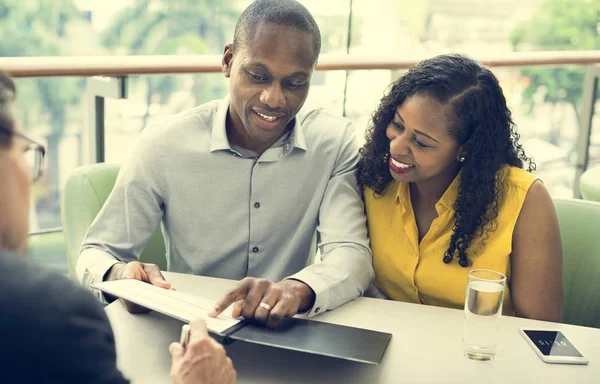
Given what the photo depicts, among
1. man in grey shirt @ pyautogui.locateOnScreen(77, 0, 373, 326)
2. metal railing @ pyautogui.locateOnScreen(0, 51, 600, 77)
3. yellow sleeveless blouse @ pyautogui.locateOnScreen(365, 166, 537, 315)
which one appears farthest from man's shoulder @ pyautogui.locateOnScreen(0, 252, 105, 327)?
metal railing @ pyautogui.locateOnScreen(0, 51, 600, 77)

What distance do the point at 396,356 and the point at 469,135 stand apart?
703 millimetres

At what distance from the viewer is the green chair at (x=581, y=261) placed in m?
1.83

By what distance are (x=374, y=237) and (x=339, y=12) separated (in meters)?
1.88

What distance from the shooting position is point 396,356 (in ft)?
4.23

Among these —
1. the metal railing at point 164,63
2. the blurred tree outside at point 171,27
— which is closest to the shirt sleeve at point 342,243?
the metal railing at point 164,63

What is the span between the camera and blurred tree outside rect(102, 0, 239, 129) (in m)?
4.43

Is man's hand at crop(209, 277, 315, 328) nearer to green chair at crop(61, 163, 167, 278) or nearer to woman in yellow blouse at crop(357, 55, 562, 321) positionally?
woman in yellow blouse at crop(357, 55, 562, 321)

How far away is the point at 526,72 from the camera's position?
3.64 m

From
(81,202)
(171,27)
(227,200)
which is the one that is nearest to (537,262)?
(227,200)

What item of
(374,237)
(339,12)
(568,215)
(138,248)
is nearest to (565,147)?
(339,12)

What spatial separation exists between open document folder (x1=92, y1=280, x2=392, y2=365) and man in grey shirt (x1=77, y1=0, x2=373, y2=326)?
0.37 metres

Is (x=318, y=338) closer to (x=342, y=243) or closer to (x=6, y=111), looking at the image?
(x=342, y=243)

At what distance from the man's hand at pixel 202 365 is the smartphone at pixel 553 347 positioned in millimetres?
569

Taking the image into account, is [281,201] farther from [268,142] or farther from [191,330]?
[191,330]
